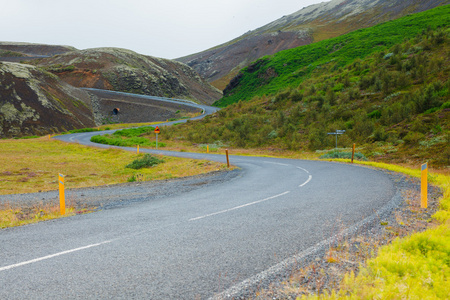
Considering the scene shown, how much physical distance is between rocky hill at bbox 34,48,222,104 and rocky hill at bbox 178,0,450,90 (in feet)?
123

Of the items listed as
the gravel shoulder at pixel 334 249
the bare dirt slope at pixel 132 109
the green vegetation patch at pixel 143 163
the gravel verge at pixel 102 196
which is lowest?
the green vegetation patch at pixel 143 163

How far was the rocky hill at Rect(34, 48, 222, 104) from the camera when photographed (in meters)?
81.2

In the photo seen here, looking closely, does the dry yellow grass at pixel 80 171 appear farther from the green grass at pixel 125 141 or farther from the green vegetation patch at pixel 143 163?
the green grass at pixel 125 141

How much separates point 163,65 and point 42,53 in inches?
3530

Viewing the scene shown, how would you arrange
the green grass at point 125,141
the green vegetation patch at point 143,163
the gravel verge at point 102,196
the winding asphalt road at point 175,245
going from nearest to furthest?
the winding asphalt road at point 175,245
the gravel verge at point 102,196
the green vegetation patch at point 143,163
the green grass at point 125,141

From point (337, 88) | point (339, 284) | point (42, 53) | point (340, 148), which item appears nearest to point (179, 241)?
point (339, 284)

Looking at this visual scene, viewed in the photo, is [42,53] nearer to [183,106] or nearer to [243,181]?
[183,106]

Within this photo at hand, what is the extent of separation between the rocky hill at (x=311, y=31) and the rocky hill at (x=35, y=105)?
83.9 m

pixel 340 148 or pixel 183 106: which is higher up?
pixel 183 106

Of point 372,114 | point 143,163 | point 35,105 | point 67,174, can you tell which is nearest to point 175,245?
point 67,174

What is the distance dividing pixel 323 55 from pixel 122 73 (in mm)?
56145

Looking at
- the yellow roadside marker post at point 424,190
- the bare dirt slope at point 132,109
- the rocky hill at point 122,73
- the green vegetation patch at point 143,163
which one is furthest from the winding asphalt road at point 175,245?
the rocky hill at point 122,73

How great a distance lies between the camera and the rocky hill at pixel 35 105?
4553cm

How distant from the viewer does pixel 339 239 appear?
4.93 m
